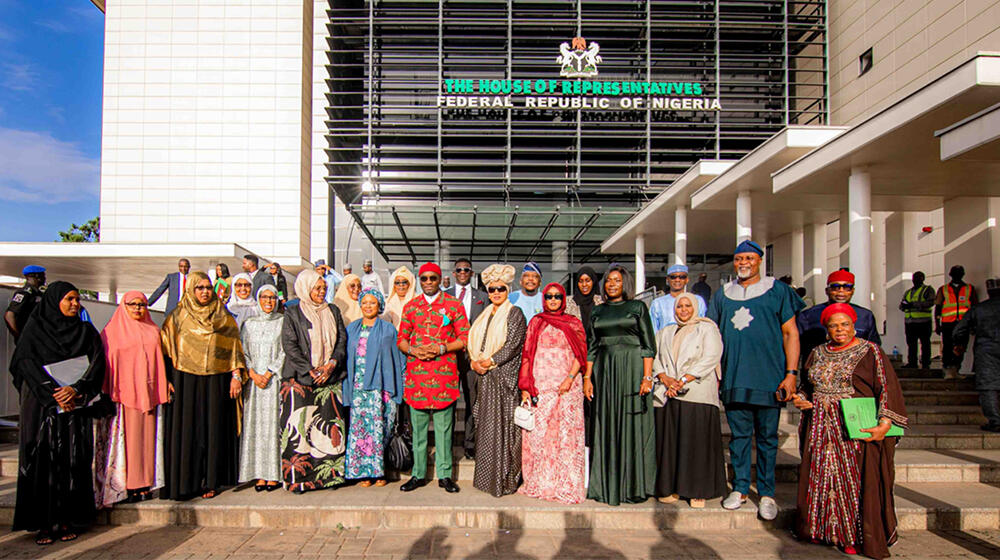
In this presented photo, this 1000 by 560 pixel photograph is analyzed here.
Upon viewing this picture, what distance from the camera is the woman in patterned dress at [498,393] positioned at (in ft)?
15.0

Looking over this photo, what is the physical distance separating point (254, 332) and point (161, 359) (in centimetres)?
68

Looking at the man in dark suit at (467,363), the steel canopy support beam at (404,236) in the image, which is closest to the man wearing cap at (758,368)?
the man in dark suit at (467,363)

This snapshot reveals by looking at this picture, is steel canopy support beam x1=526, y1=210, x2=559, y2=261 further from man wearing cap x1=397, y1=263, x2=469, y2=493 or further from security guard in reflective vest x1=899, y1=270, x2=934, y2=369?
man wearing cap x1=397, y1=263, x2=469, y2=493

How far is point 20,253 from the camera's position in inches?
594

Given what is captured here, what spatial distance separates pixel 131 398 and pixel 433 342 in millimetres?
2243

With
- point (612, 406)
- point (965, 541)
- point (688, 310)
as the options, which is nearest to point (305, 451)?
point (612, 406)

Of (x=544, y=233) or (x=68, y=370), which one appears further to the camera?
(x=544, y=233)

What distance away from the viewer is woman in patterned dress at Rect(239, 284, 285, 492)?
183 inches

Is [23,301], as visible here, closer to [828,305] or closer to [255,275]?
[255,275]

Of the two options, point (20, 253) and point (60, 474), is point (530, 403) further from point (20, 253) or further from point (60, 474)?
point (20, 253)

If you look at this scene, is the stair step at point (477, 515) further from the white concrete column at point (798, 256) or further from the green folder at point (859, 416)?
the white concrete column at point (798, 256)

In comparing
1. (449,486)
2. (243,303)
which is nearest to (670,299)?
(449,486)

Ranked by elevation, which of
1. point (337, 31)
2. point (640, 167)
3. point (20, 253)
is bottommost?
point (20, 253)

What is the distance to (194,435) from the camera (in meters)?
4.48
